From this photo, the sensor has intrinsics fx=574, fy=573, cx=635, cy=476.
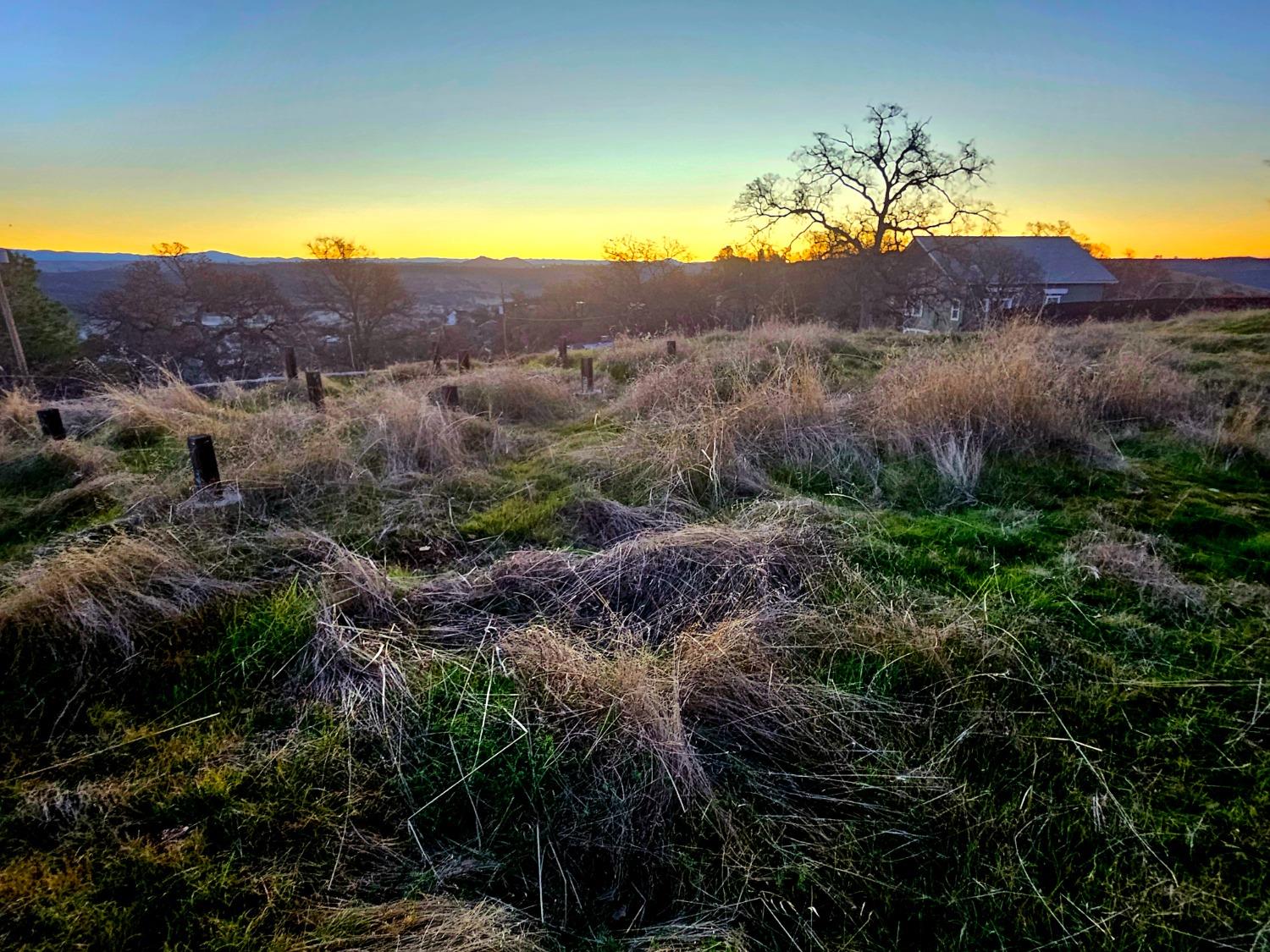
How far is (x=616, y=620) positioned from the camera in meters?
2.80

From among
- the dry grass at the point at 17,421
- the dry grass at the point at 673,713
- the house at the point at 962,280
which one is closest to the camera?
the dry grass at the point at 673,713

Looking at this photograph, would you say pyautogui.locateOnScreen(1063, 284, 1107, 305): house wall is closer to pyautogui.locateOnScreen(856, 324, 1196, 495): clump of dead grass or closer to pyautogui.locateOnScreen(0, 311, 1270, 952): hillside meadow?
pyautogui.locateOnScreen(856, 324, 1196, 495): clump of dead grass

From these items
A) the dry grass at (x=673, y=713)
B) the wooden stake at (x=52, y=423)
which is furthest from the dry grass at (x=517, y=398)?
the dry grass at (x=673, y=713)

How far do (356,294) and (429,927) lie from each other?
30.7m

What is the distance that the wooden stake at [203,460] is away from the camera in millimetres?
3930

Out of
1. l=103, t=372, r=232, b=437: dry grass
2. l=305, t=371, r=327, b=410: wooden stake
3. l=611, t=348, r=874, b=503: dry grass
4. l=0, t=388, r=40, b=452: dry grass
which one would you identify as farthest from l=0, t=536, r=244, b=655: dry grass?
l=305, t=371, r=327, b=410: wooden stake

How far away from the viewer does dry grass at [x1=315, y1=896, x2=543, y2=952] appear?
1469 millimetres

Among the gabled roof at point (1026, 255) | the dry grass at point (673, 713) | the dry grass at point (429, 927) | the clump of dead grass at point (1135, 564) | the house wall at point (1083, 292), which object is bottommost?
the dry grass at point (429, 927)

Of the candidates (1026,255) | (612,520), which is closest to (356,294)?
(612,520)

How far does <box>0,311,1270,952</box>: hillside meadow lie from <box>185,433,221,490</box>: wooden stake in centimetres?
15

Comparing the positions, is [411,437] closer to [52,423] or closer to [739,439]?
[739,439]

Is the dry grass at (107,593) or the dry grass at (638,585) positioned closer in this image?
the dry grass at (107,593)

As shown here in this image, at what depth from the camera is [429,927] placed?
1517 mm

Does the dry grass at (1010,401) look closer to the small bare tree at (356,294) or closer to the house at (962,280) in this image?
the house at (962,280)
